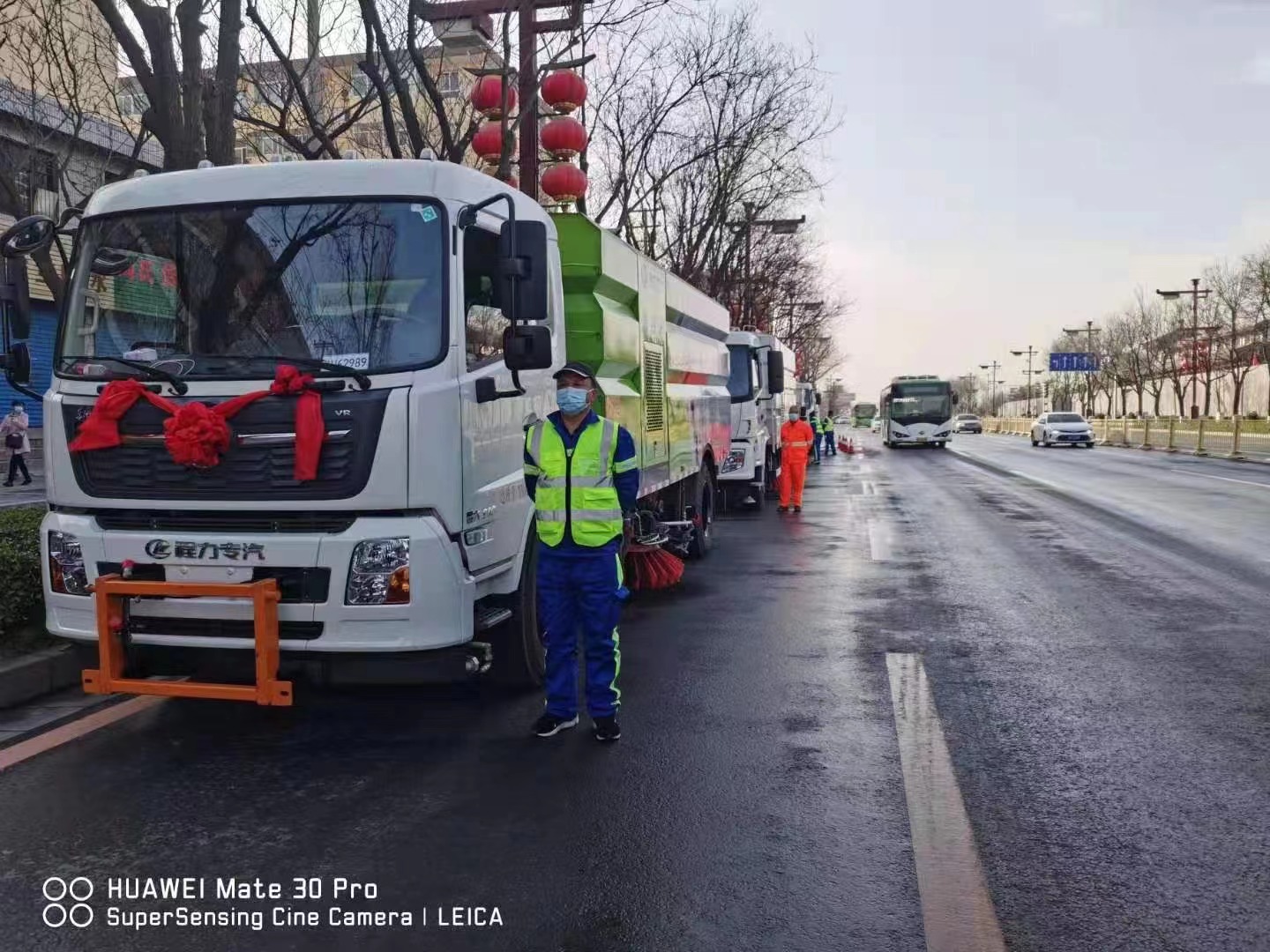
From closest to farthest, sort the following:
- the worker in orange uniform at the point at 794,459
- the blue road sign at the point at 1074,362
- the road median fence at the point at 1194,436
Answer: the worker in orange uniform at the point at 794,459
the road median fence at the point at 1194,436
the blue road sign at the point at 1074,362

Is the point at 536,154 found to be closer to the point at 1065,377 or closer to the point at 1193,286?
the point at 1193,286

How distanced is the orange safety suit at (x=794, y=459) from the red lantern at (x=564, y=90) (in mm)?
7048

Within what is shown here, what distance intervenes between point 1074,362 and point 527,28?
78044mm

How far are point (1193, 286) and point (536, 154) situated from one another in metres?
43.8

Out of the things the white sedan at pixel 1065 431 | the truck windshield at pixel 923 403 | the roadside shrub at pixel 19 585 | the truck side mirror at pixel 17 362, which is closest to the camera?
the truck side mirror at pixel 17 362

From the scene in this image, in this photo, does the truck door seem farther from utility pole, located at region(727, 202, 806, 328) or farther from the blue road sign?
the blue road sign

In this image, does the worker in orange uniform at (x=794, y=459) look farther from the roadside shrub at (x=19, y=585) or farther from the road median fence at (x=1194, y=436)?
the road median fence at (x=1194, y=436)

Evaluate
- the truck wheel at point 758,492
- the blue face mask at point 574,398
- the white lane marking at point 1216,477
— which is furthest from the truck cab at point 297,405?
the white lane marking at point 1216,477

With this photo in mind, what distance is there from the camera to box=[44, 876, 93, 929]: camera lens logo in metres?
3.27

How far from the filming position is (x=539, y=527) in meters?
5.08

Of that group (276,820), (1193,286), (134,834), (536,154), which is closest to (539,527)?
(276,820)

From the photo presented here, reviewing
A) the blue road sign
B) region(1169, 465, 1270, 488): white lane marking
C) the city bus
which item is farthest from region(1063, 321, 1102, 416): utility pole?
region(1169, 465, 1270, 488): white lane marking

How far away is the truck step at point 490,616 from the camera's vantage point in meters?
5.05

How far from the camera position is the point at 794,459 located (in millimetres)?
17328
